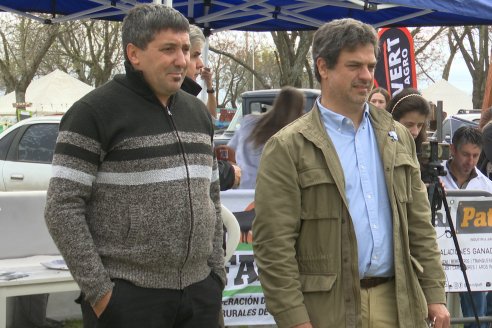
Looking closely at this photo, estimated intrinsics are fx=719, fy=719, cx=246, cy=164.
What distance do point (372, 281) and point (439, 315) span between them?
0.32m

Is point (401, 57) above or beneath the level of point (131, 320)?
above

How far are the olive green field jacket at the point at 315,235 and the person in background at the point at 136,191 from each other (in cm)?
26

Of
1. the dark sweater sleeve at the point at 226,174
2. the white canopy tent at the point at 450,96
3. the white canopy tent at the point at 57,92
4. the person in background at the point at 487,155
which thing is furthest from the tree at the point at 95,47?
the dark sweater sleeve at the point at 226,174

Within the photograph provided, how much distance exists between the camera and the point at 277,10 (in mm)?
7914

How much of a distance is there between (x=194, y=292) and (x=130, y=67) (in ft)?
2.80

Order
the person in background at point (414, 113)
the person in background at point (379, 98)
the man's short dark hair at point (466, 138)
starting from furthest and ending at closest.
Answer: the person in background at point (379, 98) → the man's short dark hair at point (466, 138) → the person in background at point (414, 113)

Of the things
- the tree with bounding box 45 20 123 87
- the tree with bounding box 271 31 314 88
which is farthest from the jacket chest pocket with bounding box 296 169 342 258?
the tree with bounding box 45 20 123 87

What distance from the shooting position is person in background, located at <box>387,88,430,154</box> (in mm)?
4496

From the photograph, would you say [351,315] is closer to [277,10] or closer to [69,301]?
[69,301]

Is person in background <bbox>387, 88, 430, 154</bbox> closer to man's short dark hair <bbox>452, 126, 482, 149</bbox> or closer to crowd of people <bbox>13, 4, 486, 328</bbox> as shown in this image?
man's short dark hair <bbox>452, 126, 482, 149</bbox>

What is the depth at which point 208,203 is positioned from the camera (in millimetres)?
2672

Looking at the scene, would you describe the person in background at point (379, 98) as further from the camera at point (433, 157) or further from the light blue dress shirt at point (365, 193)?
the light blue dress shirt at point (365, 193)

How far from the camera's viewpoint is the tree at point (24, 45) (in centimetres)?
3075

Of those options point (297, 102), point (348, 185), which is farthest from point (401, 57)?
point (348, 185)
